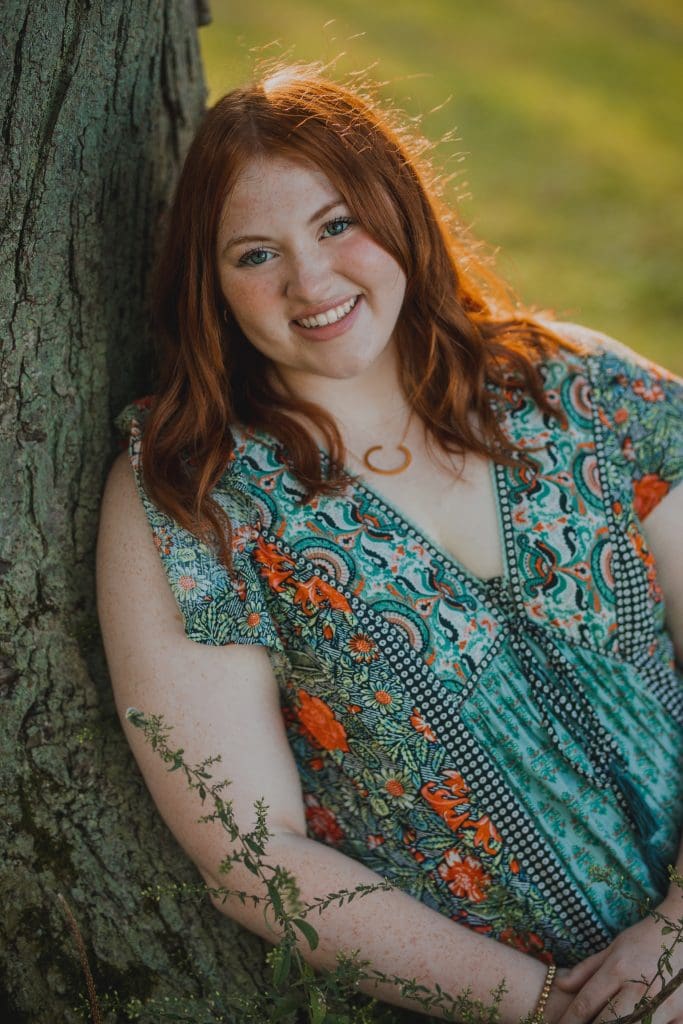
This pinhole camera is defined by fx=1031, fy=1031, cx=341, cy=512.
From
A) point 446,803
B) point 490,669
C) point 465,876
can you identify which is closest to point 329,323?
point 490,669

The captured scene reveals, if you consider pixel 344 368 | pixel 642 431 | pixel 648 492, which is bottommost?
pixel 648 492

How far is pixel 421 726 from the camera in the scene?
6.74ft

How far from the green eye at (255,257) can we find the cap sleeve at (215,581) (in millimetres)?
449

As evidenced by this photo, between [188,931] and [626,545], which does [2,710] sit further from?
[626,545]

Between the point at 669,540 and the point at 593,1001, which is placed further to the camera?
the point at 669,540

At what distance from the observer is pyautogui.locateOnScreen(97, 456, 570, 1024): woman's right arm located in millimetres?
1986

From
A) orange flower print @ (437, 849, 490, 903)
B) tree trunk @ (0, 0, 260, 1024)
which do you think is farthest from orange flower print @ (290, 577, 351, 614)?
orange flower print @ (437, 849, 490, 903)

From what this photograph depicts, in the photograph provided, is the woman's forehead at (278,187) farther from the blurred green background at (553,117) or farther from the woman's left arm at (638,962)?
the blurred green background at (553,117)

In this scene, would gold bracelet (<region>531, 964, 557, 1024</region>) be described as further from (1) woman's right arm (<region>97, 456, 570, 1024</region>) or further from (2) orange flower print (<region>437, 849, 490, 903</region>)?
(2) orange flower print (<region>437, 849, 490, 903</region>)

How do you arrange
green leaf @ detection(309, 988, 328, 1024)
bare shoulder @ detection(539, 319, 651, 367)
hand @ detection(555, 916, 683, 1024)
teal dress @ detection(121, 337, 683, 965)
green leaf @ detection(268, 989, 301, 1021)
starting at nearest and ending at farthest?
green leaf @ detection(309, 988, 328, 1024), green leaf @ detection(268, 989, 301, 1021), hand @ detection(555, 916, 683, 1024), teal dress @ detection(121, 337, 683, 965), bare shoulder @ detection(539, 319, 651, 367)

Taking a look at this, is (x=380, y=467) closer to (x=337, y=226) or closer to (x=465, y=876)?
(x=337, y=226)

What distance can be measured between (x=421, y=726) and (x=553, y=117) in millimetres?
6863

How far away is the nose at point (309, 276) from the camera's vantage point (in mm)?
2029

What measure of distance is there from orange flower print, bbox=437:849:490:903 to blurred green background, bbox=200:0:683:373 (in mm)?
3732
